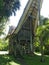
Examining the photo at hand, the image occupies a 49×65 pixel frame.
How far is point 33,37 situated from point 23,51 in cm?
332

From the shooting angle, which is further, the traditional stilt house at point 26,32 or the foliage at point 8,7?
the traditional stilt house at point 26,32

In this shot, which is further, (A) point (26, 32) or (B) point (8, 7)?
(A) point (26, 32)

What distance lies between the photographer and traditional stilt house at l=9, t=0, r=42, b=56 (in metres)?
27.9

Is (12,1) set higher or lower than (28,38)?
higher

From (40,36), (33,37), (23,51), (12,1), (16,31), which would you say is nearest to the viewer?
(12,1)

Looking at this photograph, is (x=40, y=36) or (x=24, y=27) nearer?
(x=40, y=36)

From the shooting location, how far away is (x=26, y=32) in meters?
29.8

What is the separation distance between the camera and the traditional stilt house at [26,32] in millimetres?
27881

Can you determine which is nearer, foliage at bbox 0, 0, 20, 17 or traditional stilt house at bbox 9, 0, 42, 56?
foliage at bbox 0, 0, 20, 17

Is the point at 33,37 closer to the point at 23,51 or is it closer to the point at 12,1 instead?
the point at 23,51

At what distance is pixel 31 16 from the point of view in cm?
3002

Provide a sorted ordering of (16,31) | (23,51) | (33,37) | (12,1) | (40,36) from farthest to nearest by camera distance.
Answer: (33,37), (23,51), (16,31), (40,36), (12,1)

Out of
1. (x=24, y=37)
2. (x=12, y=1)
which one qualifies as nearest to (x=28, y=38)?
(x=24, y=37)

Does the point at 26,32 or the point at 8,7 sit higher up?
the point at 8,7
